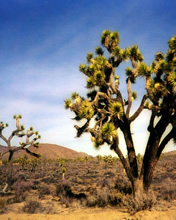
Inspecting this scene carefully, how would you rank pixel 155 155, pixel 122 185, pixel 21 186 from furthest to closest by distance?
pixel 21 186 < pixel 122 185 < pixel 155 155

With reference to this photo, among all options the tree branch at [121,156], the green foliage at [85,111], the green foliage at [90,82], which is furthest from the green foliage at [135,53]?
the tree branch at [121,156]

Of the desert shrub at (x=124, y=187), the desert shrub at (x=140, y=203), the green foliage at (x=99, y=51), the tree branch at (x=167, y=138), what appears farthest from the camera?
the green foliage at (x=99, y=51)

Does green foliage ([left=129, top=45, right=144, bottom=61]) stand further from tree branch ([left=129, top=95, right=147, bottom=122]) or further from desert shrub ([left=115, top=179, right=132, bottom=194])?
desert shrub ([left=115, top=179, right=132, bottom=194])

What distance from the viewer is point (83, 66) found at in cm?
928

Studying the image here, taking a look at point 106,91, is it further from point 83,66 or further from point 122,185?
point 122,185

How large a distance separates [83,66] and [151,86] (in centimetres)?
344

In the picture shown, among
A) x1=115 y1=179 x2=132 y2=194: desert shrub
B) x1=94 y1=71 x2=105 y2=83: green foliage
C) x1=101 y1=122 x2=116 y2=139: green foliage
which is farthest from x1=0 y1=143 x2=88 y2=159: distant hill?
x1=101 y1=122 x2=116 y2=139: green foliage

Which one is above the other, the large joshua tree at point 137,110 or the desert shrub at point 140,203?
the large joshua tree at point 137,110

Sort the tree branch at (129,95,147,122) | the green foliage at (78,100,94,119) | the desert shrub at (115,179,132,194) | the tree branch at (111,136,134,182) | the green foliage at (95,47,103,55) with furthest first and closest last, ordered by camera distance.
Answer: the green foliage at (95,47,103,55) → the desert shrub at (115,179,132,194) → the tree branch at (129,95,147,122) → the tree branch at (111,136,134,182) → the green foliage at (78,100,94,119)

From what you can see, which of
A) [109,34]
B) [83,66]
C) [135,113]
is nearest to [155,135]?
[135,113]

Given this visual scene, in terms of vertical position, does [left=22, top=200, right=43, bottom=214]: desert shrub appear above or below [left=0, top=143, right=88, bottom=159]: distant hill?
below

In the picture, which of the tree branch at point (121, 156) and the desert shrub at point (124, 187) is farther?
the desert shrub at point (124, 187)

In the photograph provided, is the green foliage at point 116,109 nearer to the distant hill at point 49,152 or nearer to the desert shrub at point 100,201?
the desert shrub at point 100,201

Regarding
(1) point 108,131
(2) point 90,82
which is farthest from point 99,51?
(1) point 108,131
